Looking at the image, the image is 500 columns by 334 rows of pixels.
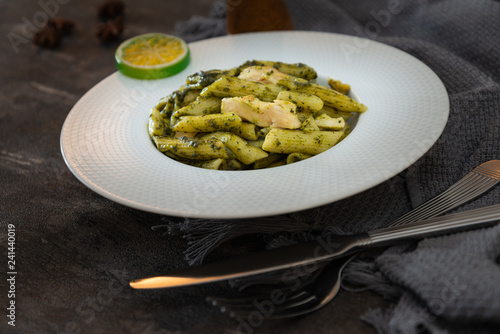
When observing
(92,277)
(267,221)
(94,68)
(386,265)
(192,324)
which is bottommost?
(94,68)

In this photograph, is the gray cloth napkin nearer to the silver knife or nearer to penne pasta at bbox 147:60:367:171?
the silver knife

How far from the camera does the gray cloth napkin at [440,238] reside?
1.08 metres

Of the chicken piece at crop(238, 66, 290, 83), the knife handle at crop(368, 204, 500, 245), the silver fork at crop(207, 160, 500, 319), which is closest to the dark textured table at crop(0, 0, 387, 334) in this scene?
the silver fork at crop(207, 160, 500, 319)

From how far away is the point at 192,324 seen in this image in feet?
3.87

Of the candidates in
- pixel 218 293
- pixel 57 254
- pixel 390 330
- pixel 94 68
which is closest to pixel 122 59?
pixel 94 68

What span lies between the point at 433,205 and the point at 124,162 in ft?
3.12

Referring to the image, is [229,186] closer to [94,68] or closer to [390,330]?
[390,330]

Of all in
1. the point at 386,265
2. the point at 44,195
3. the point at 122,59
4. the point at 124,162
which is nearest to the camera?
the point at 386,265

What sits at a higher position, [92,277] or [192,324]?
[192,324]

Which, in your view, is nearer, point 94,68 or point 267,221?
point 267,221

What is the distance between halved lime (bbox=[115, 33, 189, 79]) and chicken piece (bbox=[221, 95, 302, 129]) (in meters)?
0.55

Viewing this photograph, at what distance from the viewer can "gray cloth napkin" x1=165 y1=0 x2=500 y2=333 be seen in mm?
1077

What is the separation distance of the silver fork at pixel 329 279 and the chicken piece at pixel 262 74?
70 cm

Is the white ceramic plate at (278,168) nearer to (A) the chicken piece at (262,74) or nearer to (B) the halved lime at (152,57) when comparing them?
(B) the halved lime at (152,57)
